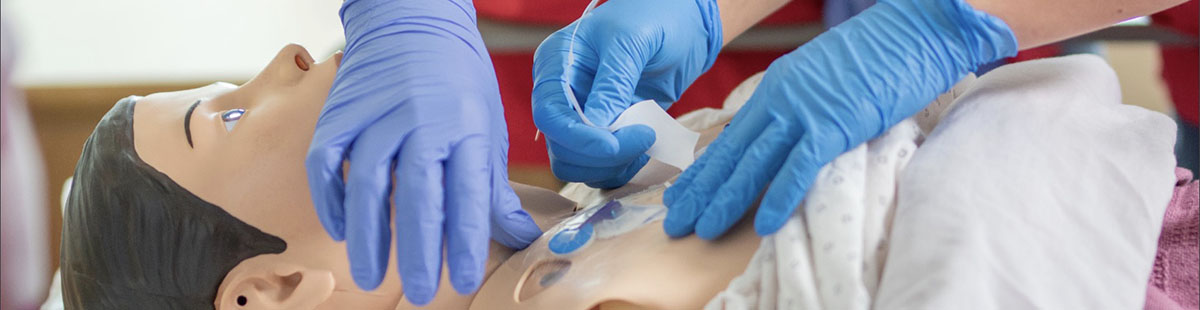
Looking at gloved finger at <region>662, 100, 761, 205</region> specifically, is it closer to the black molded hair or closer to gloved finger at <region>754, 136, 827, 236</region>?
gloved finger at <region>754, 136, 827, 236</region>

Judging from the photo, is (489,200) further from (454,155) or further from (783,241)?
(783,241)

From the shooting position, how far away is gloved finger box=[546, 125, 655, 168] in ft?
3.96

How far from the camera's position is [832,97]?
1.01 metres

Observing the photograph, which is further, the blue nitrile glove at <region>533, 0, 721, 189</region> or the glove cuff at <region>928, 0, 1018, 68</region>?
the blue nitrile glove at <region>533, 0, 721, 189</region>

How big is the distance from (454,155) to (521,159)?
173cm

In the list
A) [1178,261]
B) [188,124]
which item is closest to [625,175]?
[188,124]

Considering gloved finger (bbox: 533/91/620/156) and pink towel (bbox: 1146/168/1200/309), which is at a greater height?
gloved finger (bbox: 533/91/620/156)

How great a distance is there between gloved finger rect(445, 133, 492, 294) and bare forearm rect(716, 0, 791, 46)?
802 mm

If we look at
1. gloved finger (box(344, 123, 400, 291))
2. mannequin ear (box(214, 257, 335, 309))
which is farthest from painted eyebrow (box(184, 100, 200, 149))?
gloved finger (box(344, 123, 400, 291))

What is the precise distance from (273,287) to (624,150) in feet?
1.68

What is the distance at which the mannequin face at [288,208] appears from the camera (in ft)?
3.43

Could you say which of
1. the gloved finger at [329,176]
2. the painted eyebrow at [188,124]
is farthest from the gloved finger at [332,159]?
the painted eyebrow at [188,124]

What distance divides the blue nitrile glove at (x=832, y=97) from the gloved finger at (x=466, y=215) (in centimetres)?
23

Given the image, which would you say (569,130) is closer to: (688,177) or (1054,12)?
(688,177)
